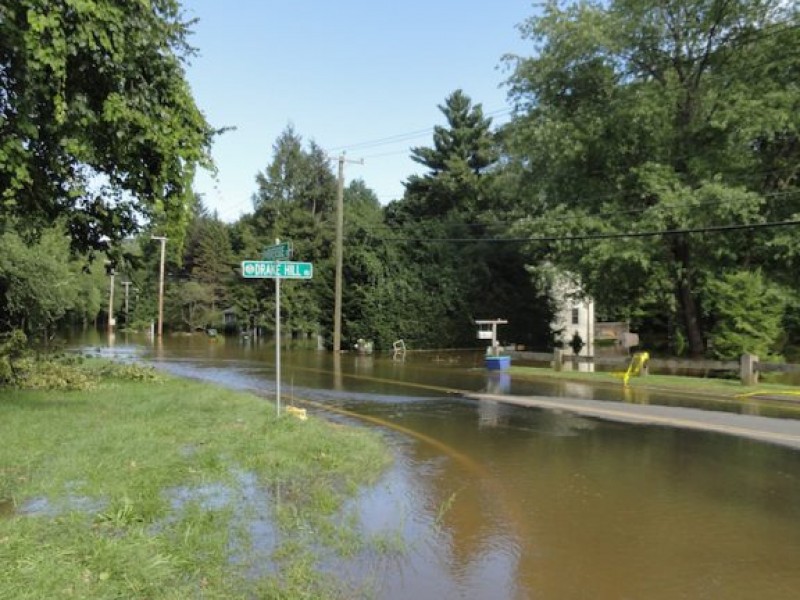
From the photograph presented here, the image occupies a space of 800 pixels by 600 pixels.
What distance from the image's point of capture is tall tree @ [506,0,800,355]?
24641 millimetres

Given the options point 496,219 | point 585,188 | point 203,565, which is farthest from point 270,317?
point 203,565

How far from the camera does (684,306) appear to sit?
2923 centimetres

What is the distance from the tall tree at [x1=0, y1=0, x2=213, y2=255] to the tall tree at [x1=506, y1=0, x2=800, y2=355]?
18.7 metres

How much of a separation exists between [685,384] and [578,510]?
14.6 meters

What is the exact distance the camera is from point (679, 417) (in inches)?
559

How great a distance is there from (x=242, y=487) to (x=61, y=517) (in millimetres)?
1948

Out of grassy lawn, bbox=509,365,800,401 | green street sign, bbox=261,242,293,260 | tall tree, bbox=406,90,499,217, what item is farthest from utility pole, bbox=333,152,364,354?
green street sign, bbox=261,242,293,260

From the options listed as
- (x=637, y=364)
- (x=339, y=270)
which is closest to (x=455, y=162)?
(x=339, y=270)

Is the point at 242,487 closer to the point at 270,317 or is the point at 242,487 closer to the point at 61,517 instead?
the point at 61,517

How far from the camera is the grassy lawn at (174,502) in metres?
4.71

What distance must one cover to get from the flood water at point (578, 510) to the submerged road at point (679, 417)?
0.66 m

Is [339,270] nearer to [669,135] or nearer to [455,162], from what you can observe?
[455,162]

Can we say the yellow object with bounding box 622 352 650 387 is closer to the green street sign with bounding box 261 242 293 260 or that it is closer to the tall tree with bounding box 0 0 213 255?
the green street sign with bounding box 261 242 293 260

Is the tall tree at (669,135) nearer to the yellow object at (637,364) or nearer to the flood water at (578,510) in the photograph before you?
the yellow object at (637,364)
